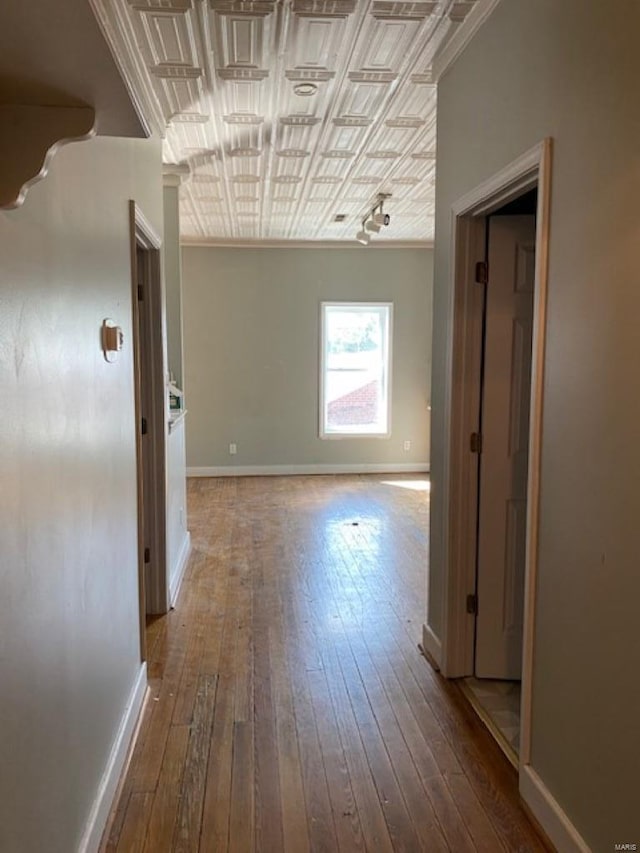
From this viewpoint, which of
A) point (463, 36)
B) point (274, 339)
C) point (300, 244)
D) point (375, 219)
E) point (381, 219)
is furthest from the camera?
point (274, 339)

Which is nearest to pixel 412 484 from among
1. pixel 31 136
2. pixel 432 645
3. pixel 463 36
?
pixel 432 645

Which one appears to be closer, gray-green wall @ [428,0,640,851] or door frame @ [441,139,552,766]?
gray-green wall @ [428,0,640,851]

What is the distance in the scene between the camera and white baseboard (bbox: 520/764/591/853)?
1708 mm

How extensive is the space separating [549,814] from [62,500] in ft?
5.34

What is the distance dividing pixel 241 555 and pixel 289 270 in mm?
3815

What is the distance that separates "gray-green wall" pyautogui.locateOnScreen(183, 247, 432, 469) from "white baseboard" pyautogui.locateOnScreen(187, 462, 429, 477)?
6cm

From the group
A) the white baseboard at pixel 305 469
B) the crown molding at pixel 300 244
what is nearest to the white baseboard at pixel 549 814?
the white baseboard at pixel 305 469

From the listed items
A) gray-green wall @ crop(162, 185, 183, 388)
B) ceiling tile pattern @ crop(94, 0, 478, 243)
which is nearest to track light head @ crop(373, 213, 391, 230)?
ceiling tile pattern @ crop(94, 0, 478, 243)

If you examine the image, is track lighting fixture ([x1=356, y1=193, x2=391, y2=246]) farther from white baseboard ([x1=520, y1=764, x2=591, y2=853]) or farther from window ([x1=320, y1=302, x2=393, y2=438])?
white baseboard ([x1=520, y1=764, x2=591, y2=853])

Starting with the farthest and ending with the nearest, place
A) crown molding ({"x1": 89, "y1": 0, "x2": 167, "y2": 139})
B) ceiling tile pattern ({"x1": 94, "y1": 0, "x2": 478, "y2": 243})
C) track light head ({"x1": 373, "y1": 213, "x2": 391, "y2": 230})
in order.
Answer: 1. track light head ({"x1": 373, "y1": 213, "x2": 391, "y2": 230})
2. ceiling tile pattern ({"x1": 94, "y1": 0, "x2": 478, "y2": 243})
3. crown molding ({"x1": 89, "y1": 0, "x2": 167, "y2": 139})

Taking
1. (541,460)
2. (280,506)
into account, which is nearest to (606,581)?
(541,460)

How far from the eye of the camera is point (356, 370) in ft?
24.7

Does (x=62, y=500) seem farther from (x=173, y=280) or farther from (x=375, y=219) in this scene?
(x=375, y=219)

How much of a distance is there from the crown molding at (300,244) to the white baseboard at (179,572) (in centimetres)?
367
